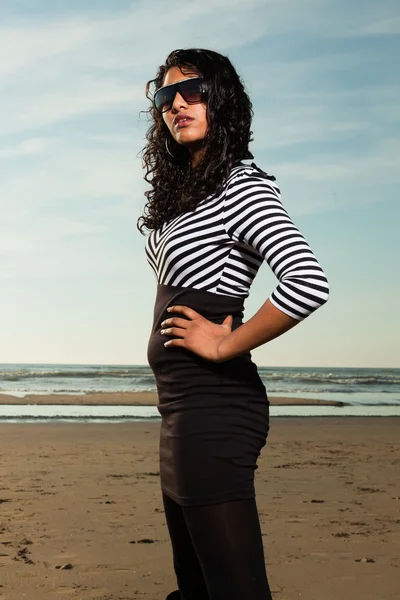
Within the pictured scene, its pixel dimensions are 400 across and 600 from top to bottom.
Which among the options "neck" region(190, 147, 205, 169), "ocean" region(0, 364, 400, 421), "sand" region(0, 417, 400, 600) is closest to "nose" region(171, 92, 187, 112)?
"neck" region(190, 147, 205, 169)

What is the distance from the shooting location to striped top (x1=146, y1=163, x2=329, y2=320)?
168 centimetres

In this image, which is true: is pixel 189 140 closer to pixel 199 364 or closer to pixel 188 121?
pixel 188 121

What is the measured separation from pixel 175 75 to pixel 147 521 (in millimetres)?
4672

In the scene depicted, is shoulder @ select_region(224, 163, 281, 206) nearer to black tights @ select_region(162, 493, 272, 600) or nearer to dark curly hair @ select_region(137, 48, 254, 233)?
dark curly hair @ select_region(137, 48, 254, 233)

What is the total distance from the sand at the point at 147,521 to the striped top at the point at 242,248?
9.64 feet

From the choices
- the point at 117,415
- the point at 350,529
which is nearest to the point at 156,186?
the point at 350,529

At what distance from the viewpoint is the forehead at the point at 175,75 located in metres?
2.01

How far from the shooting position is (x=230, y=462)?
67.4 inches

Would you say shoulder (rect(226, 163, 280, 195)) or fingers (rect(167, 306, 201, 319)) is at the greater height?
shoulder (rect(226, 163, 280, 195))

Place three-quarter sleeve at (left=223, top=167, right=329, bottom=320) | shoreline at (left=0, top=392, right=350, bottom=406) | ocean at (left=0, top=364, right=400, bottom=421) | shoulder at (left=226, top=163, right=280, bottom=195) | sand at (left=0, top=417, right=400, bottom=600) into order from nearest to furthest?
three-quarter sleeve at (left=223, top=167, right=329, bottom=320), shoulder at (left=226, top=163, right=280, bottom=195), sand at (left=0, top=417, right=400, bottom=600), ocean at (left=0, top=364, right=400, bottom=421), shoreline at (left=0, top=392, right=350, bottom=406)

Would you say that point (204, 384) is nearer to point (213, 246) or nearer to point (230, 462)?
point (230, 462)

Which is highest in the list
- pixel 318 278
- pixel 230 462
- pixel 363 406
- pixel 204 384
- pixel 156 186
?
pixel 156 186

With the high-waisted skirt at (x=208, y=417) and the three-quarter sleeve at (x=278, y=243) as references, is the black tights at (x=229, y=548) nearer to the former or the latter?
the high-waisted skirt at (x=208, y=417)

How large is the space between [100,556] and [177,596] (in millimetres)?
3195
